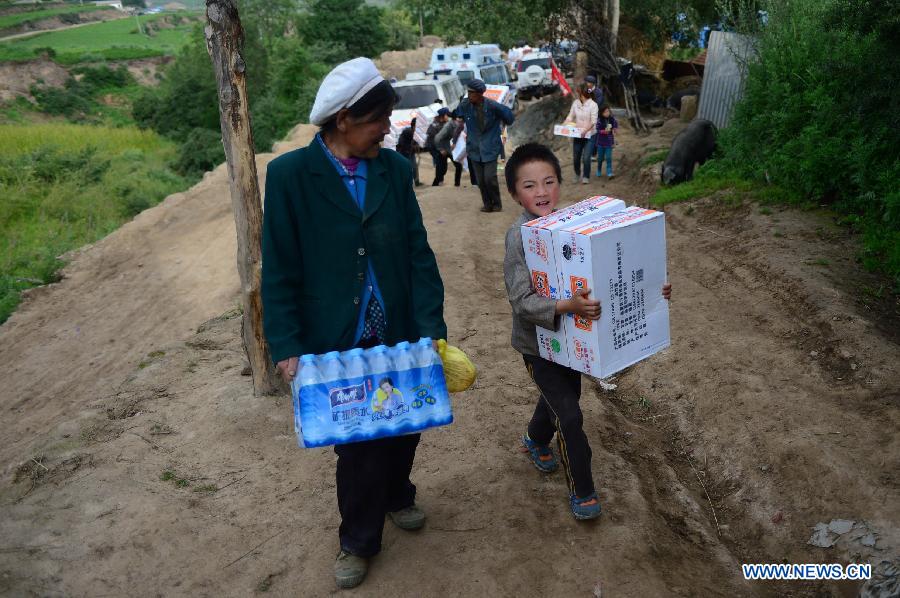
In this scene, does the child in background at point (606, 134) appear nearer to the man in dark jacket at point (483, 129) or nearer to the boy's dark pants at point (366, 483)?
the man in dark jacket at point (483, 129)

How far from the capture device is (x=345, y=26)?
4100 centimetres

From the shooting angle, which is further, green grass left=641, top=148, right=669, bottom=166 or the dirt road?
green grass left=641, top=148, right=669, bottom=166

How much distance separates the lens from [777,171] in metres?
8.73

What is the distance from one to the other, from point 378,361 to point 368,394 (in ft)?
0.41

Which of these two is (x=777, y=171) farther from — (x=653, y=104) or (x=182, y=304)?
(x=653, y=104)

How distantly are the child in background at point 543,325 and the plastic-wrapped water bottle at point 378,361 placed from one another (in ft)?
2.33

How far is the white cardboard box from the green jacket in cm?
57

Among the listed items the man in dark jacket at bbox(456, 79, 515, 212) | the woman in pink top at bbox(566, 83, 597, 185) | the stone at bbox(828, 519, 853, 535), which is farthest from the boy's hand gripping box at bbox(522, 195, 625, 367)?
the woman in pink top at bbox(566, 83, 597, 185)

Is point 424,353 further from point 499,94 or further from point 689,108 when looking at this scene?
point 499,94

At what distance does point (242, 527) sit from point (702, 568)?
219cm

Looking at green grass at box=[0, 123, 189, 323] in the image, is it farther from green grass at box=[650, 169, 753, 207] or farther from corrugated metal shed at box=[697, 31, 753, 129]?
corrugated metal shed at box=[697, 31, 753, 129]

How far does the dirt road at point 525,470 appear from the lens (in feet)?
10.4

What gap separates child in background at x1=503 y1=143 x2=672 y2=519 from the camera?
3.11m

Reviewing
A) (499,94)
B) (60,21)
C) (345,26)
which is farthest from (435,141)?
(60,21)
